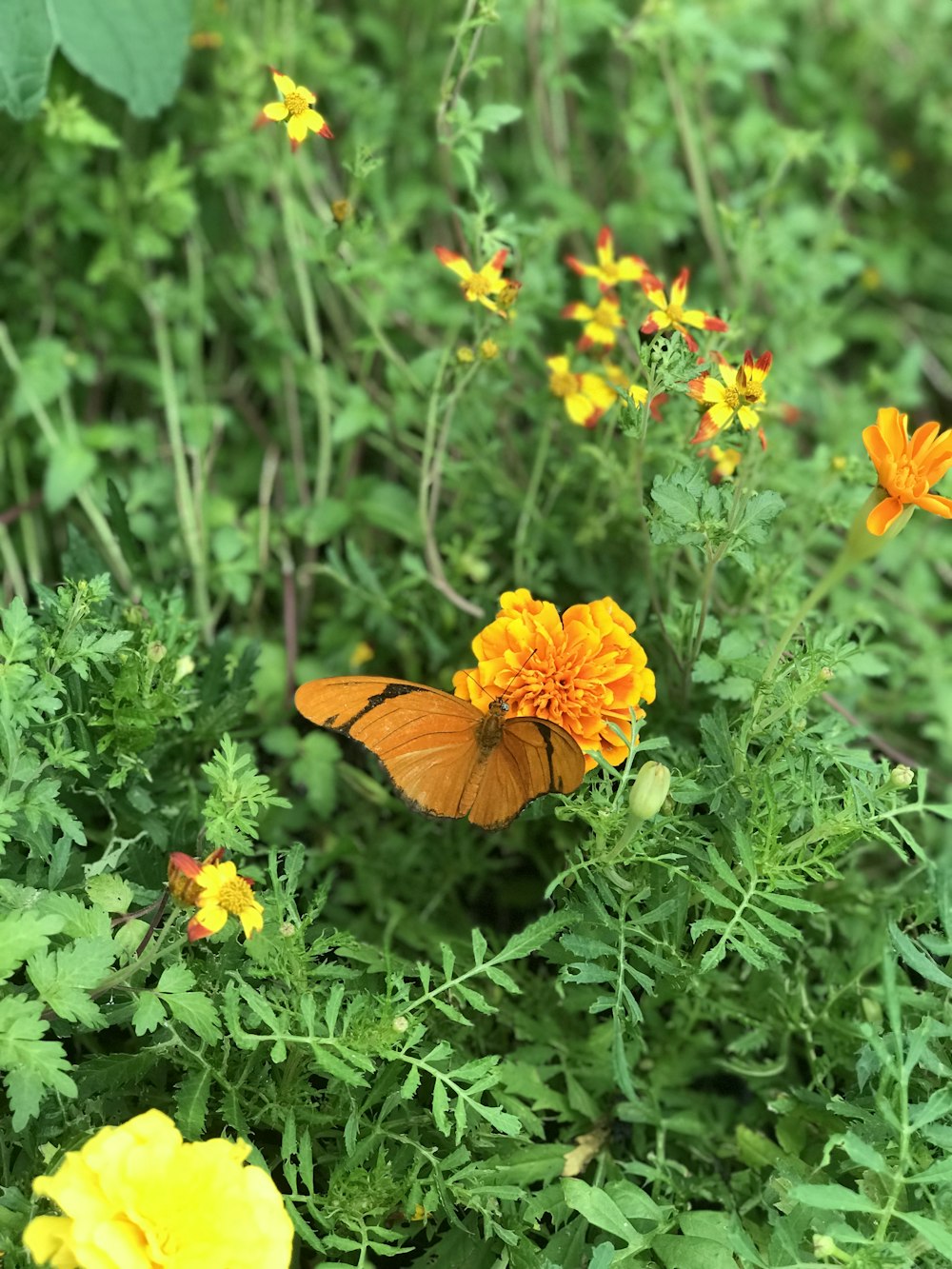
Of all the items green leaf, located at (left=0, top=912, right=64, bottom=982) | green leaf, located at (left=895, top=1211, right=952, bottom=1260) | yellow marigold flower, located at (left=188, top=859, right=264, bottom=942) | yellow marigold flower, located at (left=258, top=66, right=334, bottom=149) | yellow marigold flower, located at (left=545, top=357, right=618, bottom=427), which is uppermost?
yellow marigold flower, located at (left=258, top=66, right=334, bottom=149)

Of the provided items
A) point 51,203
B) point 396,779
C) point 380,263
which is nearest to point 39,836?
point 396,779

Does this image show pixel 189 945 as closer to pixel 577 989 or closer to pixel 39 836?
pixel 39 836

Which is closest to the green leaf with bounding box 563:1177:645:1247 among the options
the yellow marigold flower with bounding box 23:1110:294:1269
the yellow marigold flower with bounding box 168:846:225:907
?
the yellow marigold flower with bounding box 23:1110:294:1269

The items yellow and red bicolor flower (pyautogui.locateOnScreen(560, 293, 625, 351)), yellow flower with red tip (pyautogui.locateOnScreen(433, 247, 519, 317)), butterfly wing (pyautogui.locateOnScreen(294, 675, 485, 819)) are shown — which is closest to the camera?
butterfly wing (pyautogui.locateOnScreen(294, 675, 485, 819))

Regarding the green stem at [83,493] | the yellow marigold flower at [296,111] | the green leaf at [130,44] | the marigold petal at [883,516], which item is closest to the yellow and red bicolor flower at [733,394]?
the marigold petal at [883,516]

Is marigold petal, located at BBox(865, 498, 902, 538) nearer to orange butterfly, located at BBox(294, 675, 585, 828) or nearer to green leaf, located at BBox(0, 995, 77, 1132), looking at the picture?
orange butterfly, located at BBox(294, 675, 585, 828)

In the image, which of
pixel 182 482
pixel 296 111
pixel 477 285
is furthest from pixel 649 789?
pixel 182 482
